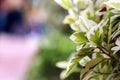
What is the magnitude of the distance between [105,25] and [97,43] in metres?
0.06

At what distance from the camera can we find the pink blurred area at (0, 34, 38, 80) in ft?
25.6

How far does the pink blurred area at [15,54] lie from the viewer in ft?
25.6

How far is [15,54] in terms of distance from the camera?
9641 millimetres

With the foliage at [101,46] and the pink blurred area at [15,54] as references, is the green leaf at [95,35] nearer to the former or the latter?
the foliage at [101,46]

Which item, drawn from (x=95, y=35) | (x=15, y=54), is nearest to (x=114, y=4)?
(x=95, y=35)

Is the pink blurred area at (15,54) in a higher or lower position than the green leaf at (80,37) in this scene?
higher

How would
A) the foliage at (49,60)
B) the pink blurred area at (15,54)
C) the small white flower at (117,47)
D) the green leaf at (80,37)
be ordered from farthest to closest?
the pink blurred area at (15,54), the foliage at (49,60), the green leaf at (80,37), the small white flower at (117,47)

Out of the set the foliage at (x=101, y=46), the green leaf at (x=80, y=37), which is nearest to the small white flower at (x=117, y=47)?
the foliage at (x=101, y=46)

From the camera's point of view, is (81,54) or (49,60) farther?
(49,60)

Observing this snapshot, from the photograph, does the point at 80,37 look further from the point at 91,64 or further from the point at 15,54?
the point at 15,54

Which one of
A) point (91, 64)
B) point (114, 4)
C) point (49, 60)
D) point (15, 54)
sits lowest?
point (91, 64)

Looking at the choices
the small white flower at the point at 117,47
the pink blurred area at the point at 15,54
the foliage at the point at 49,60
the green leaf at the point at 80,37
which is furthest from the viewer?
the pink blurred area at the point at 15,54

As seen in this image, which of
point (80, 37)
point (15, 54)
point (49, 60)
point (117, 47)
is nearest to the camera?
point (117, 47)

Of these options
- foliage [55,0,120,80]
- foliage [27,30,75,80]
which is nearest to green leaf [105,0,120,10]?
foliage [55,0,120,80]
